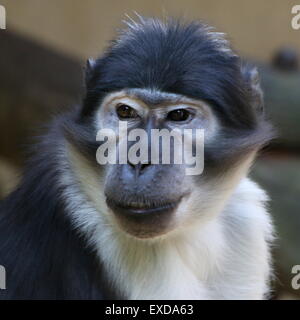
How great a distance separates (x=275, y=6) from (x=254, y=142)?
8403 millimetres

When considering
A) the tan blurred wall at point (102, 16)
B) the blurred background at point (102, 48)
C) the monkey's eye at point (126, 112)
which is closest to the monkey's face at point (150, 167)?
the monkey's eye at point (126, 112)

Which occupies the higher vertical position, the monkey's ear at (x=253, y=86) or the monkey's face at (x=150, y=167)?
the monkey's ear at (x=253, y=86)

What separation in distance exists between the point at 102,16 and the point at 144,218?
28.5 ft

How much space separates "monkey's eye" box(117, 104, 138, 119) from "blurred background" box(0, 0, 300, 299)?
9.98 ft

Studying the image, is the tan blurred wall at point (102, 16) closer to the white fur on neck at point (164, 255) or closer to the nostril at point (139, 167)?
the white fur on neck at point (164, 255)

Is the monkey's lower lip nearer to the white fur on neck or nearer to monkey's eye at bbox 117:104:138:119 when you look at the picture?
the white fur on neck

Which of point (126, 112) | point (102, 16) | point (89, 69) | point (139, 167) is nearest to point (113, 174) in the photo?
point (139, 167)

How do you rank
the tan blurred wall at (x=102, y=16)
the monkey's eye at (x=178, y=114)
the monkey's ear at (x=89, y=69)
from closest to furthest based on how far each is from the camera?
the monkey's eye at (x=178, y=114)
the monkey's ear at (x=89, y=69)
the tan blurred wall at (x=102, y=16)

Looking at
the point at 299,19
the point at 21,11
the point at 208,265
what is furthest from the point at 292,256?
the point at 21,11

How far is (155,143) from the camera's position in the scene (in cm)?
436

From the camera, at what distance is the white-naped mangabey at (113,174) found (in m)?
4.60

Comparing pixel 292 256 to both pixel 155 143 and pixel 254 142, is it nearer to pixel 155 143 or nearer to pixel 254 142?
pixel 254 142

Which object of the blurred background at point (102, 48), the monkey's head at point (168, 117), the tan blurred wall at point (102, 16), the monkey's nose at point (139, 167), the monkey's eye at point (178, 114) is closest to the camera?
the monkey's nose at point (139, 167)

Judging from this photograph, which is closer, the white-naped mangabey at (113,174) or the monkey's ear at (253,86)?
the white-naped mangabey at (113,174)
